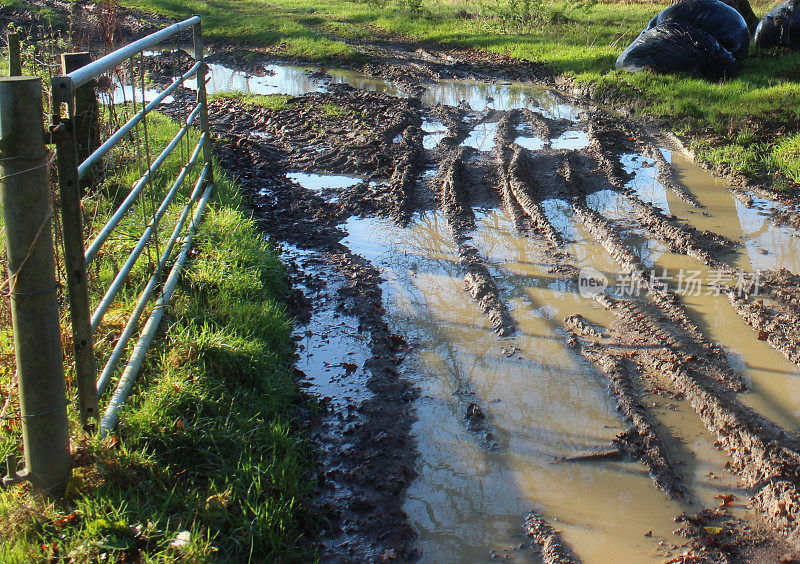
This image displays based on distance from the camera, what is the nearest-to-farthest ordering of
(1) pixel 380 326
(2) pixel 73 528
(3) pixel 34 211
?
(3) pixel 34 211
(2) pixel 73 528
(1) pixel 380 326

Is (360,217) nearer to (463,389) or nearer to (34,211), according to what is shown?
(463,389)

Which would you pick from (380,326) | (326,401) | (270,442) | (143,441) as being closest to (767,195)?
(380,326)

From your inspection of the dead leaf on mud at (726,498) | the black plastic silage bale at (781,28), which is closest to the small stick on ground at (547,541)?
the dead leaf on mud at (726,498)

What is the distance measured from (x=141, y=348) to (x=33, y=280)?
117cm

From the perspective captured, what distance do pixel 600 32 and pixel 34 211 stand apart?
52.0ft

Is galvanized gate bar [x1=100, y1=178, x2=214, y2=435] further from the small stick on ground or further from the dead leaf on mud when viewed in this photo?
the dead leaf on mud

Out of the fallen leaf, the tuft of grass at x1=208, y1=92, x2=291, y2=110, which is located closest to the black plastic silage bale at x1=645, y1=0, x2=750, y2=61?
the tuft of grass at x1=208, y1=92, x2=291, y2=110

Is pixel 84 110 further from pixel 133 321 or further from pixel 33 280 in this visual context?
pixel 33 280

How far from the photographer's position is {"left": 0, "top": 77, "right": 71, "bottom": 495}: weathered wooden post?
2465mm

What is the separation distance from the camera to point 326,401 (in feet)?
14.5

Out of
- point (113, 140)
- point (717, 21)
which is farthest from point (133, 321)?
point (717, 21)

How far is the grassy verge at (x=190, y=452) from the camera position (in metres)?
2.73

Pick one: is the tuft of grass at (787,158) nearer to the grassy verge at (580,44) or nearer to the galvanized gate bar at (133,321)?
the grassy verge at (580,44)

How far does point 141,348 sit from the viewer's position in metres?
3.69
